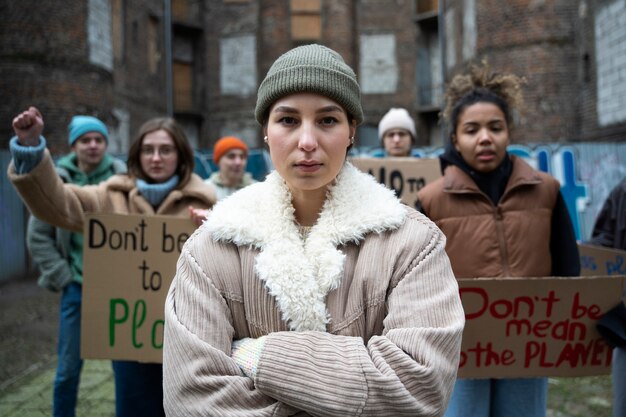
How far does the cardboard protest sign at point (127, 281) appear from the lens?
2898 mm

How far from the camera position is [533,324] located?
2.44m

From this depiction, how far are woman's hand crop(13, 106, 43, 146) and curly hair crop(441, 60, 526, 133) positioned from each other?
200cm

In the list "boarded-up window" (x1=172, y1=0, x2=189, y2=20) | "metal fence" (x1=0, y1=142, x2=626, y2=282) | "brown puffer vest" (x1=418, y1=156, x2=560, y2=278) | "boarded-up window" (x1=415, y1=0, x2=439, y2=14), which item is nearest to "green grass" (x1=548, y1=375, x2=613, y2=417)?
"brown puffer vest" (x1=418, y1=156, x2=560, y2=278)

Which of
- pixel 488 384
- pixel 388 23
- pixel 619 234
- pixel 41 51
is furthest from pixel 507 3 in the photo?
pixel 488 384

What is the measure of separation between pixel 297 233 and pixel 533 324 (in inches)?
54.4

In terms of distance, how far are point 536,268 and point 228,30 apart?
22.5 metres

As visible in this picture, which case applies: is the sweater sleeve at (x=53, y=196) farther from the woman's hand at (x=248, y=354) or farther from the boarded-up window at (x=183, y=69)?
the boarded-up window at (x=183, y=69)

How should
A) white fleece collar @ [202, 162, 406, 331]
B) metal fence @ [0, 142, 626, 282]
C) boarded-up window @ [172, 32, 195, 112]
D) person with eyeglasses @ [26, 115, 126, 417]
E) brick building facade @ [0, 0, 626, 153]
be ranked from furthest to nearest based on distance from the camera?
boarded-up window @ [172, 32, 195, 112] < brick building facade @ [0, 0, 626, 153] < metal fence @ [0, 142, 626, 282] < person with eyeglasses @ [26, 115, 126, 417] < white fleece collar @ [202, 162, 406, 331]

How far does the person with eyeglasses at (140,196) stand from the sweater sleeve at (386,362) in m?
1.92

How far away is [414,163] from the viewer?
464 centimetres

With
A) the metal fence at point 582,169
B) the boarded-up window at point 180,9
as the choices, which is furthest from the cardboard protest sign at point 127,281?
the boarded-up window at point 180,9

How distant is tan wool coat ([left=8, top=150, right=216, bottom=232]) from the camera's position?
290 cm

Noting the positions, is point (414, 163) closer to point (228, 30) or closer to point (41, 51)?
point (41, 51)

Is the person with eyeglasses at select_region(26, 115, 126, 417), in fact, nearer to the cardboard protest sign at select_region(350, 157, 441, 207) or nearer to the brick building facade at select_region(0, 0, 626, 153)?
the cardboard protest sign at select_region(350, 157, 441, 207)
